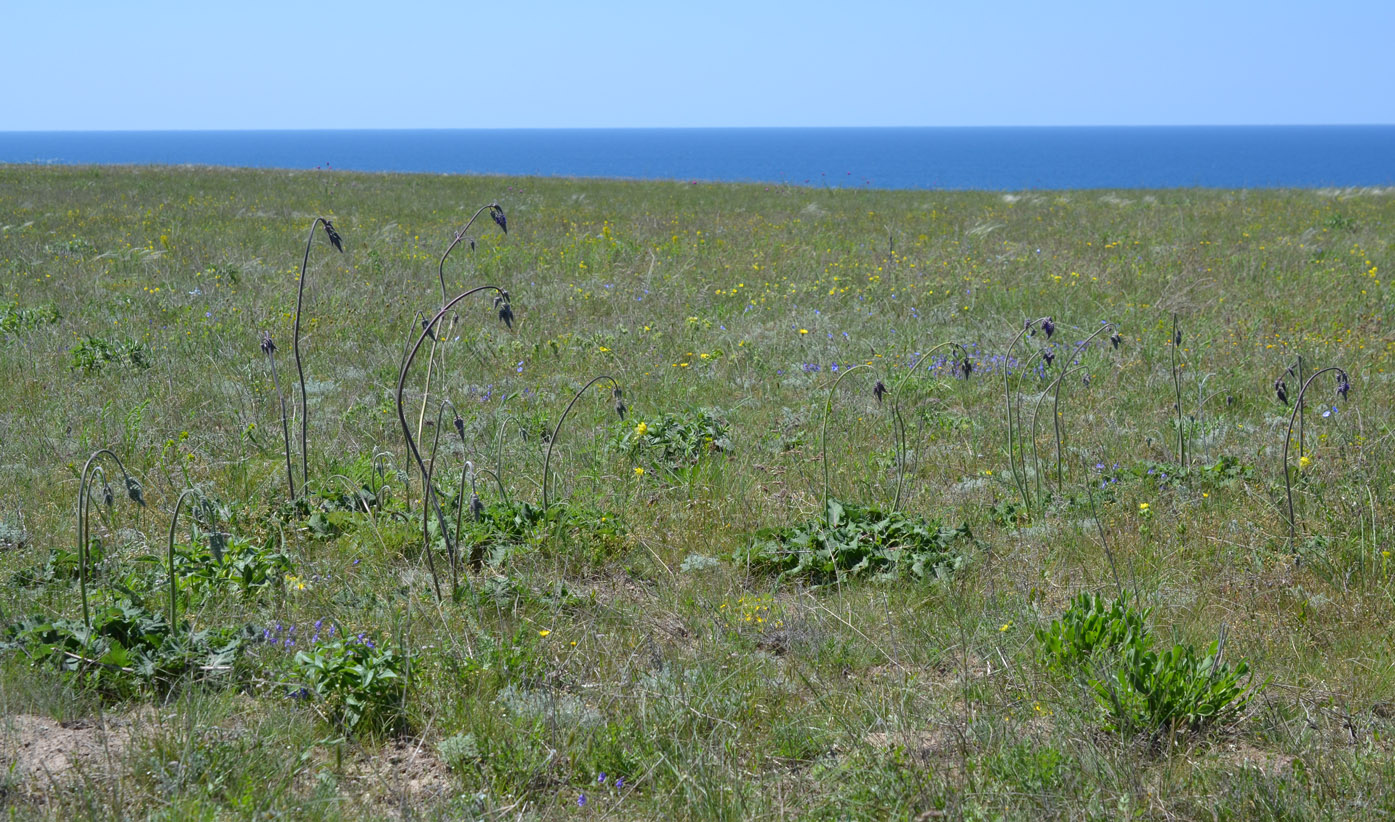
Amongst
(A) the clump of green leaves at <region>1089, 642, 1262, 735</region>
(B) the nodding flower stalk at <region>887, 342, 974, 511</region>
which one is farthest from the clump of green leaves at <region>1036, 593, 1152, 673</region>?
(B) the nodding flower stalk at <region>887, 342, 974, 511</region>

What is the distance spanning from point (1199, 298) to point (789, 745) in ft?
28.3

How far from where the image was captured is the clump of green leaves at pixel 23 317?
7.78 meters

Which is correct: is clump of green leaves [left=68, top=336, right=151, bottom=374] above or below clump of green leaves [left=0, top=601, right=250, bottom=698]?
above

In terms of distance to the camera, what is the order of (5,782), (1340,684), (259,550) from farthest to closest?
(259,550)
(1340,684)
(5,782)

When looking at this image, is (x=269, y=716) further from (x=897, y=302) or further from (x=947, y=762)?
(x=897, y=302)

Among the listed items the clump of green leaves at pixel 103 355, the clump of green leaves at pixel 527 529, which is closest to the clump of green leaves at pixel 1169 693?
the clump of green leaves at pixel 527 529

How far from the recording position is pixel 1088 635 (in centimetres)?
290

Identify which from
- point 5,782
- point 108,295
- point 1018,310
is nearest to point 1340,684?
point 5,782

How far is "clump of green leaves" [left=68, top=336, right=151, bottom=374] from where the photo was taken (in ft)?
22.2

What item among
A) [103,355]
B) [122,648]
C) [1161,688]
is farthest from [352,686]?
[103,355]

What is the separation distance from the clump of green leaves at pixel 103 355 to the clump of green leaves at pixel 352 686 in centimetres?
515

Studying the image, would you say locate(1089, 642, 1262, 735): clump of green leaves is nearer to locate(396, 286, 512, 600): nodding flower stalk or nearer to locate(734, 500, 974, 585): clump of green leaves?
locate(734, 500, 974, 585): clump of green leaves

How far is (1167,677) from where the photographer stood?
2664mm

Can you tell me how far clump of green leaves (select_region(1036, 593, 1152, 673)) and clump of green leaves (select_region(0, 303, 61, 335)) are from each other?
8.34 metres
